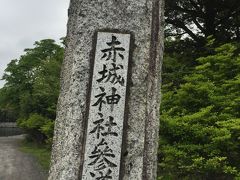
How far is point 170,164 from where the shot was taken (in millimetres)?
8844

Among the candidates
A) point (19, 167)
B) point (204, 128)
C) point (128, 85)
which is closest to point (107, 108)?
point (128, 85)

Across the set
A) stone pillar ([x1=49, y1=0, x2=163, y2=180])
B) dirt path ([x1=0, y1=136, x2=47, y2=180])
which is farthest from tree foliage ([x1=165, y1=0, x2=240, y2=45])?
stone pillar ([x1=49, y1=0, x2=163, y2=180])

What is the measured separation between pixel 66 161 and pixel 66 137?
→ 8.4 inches

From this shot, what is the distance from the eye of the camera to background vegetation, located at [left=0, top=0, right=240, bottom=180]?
8.15 meters

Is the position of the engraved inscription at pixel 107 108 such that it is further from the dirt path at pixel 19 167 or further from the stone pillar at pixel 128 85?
the dirt path at pixel 19 167

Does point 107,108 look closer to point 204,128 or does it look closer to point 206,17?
point 204,128

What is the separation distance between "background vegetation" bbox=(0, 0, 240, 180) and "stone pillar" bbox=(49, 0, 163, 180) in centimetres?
431

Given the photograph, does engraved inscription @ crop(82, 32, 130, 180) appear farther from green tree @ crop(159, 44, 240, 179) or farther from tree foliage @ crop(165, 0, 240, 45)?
tree foliage @ crop(165, 0, 240, 45)

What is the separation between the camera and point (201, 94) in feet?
31.4

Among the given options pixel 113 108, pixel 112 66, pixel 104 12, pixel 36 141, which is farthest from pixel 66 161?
pixel 36 141

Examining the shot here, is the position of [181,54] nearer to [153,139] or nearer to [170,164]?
[170,164]

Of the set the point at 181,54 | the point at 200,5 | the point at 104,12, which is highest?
the point at 200,5

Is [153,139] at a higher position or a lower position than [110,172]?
higher

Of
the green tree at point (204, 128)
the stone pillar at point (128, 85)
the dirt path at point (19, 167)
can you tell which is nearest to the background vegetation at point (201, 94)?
the green tree at point (204, 128)
